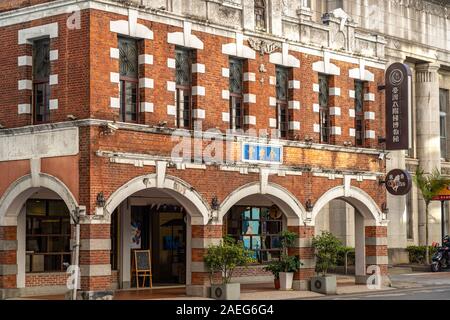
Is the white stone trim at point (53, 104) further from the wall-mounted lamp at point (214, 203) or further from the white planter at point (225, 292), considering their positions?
the white planter at point (225, 292)

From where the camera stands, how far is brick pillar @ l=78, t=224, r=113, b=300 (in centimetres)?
2769

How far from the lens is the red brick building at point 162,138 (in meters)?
28.6

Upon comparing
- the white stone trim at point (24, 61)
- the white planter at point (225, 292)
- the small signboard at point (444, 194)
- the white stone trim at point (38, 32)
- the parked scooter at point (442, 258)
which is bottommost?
the white planter at point (225, 292)

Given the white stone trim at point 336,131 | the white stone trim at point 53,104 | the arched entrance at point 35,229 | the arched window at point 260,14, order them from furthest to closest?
the white stone trim at point 336,131 < the arched window at point 260,14 < the arched entrance at point 35,229 < the white stone trim at point 53,104

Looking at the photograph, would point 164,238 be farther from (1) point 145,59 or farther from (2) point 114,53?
(2) point 114,53

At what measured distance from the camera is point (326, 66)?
36844mm

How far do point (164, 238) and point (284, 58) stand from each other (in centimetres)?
839

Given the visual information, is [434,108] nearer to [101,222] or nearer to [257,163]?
[257,163]

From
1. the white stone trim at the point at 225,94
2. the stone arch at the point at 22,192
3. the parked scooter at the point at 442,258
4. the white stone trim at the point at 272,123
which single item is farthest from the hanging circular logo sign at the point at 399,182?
the stone arch at the point at 22,192

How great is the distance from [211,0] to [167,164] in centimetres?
598

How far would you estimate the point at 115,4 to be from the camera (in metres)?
29.1

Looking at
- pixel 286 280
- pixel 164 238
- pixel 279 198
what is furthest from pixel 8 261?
pixel 286 280

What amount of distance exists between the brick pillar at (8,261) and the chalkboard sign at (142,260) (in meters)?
5.52

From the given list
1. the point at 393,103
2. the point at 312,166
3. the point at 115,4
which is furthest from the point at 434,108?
the point at 115,4
